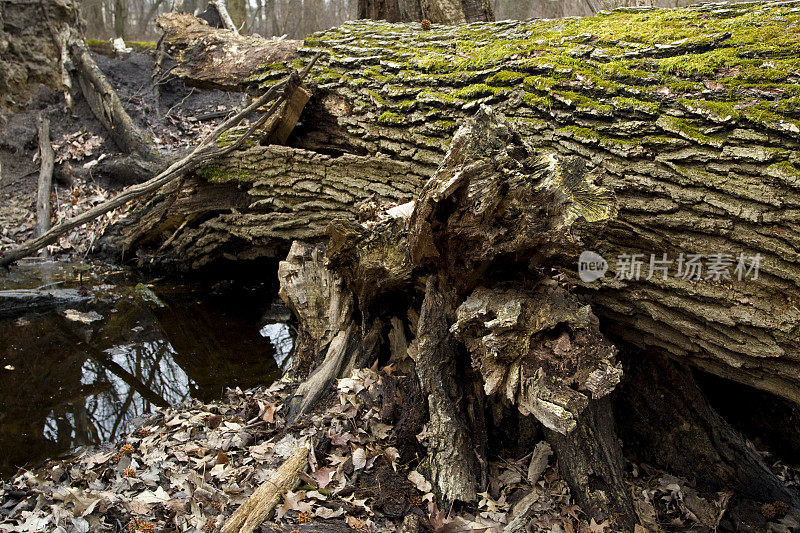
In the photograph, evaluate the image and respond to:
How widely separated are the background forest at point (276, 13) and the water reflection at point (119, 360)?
1312 cm

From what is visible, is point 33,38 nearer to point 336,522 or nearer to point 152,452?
point 152,452

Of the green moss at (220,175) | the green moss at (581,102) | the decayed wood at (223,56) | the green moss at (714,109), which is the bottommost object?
the green moss at (220,175)

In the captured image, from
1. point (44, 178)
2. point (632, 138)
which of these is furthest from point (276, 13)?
point (632, 138)

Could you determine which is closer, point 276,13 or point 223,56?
point 223,56

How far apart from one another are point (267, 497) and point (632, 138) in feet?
9.38

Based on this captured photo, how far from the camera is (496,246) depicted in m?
2.63

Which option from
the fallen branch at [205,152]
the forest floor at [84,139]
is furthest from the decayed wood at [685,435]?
the forest floor at [84,139]

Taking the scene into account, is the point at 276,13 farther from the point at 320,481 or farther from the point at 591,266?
the point at 320,481

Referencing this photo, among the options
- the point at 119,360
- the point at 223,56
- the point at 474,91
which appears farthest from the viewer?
the point at 223,56

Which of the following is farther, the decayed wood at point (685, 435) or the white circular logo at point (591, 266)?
the decayed wood at point (685, 435)

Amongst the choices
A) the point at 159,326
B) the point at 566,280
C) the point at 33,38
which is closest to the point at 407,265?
the point at 566,280

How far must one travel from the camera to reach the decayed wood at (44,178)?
7.07 m

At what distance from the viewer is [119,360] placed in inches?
186

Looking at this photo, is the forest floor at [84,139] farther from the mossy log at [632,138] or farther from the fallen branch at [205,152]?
the mossy log at [632,138]
